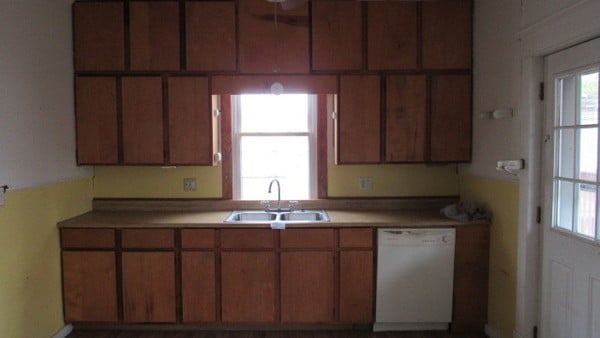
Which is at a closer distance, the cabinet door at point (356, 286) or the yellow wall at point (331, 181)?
the cabinet door at point (356, 286)

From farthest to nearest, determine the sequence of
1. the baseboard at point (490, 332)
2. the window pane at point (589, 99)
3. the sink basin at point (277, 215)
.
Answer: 1. the sink basin at point (277, 215)
2. the baseboard at point (490, 332)
3. the window pane at point (589, 99)

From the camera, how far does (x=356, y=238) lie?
10.3 ft

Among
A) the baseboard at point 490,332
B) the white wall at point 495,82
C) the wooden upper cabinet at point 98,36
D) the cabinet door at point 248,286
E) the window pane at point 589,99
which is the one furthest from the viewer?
the wooden upper cabinet at point 98,36

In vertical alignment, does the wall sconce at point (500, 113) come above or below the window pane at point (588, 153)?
above

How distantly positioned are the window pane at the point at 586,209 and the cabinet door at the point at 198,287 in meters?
2.39

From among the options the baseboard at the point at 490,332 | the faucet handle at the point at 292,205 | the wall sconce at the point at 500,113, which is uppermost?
the wall sconce at the point at 500,113

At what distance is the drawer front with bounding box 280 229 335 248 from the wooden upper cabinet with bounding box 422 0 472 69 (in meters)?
1.60

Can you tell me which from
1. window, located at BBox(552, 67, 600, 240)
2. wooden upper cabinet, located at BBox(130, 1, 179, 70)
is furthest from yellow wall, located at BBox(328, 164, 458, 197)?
wooden upper cabinet, located at BBox(130, 1, 179, 70)

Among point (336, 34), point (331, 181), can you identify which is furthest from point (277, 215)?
point (336, 34)

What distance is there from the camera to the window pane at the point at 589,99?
214 cm

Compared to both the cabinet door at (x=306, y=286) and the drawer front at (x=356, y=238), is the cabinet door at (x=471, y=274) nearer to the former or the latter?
the drawer front at (x=356, y=238)

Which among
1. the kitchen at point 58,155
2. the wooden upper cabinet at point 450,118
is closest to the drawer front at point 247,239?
the kitchen at point 58,155

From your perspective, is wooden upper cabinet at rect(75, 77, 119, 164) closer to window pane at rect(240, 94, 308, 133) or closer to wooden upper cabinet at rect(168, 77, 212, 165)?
wooden upper cabinet at rect(168, 77, 212, 165)

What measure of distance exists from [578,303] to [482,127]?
1.44 metres
